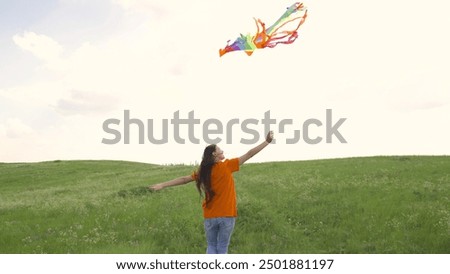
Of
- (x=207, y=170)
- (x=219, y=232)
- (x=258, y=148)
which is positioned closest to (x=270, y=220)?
(x=219, y=232)

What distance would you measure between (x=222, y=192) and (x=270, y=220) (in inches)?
305

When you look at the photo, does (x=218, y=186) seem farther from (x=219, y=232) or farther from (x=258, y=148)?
(x=258, y=148)

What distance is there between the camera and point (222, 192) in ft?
32.0

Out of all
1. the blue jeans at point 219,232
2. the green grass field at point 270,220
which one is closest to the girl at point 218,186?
the blue jeans at point 219,232

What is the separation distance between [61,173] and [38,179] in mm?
4188

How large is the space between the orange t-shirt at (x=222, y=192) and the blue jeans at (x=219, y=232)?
13 cm

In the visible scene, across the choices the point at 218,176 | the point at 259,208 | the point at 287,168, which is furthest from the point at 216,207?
the point at 287,168

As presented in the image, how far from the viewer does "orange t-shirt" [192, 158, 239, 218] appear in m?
9.73

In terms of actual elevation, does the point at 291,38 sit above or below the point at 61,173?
above

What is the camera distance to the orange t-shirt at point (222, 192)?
31.9 ft

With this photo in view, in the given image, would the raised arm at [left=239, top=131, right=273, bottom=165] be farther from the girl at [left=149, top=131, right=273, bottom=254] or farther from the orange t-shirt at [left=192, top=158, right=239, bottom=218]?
the orange t-shirt at [left=192, top=158, right=239, bottom=218]

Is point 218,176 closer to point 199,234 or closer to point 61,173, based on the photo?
point 199,234

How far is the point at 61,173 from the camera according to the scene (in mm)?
50000
